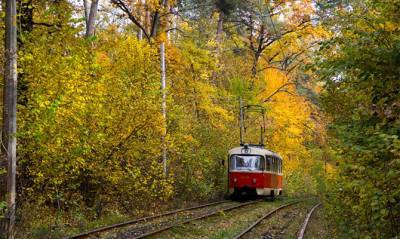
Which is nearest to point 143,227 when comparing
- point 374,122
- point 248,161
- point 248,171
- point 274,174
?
point 374,122

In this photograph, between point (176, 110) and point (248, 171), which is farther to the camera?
point (248, 171)

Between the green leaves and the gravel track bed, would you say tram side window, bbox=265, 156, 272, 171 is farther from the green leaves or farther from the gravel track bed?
the green leaves

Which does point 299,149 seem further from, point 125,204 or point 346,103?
point 346,103

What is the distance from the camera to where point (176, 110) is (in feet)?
62.3

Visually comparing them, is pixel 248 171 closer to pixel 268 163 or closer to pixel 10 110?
pixel 268 163

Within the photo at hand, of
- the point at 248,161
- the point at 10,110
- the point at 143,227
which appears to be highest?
the point at 10,110

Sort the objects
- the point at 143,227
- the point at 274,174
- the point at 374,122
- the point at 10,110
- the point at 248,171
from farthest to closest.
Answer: the point at 274,174 < the point at 248,171 < the point at 143,227 < the point at 10,110 < the point at 374,122

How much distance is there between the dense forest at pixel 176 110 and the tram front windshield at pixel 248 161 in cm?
96

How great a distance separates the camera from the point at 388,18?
25.5 feet

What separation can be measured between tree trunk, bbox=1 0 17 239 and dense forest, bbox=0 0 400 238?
0.80 ft

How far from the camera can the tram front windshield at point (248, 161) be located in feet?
84.1

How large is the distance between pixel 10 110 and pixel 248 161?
17.0 metres

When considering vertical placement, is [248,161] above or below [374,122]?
below

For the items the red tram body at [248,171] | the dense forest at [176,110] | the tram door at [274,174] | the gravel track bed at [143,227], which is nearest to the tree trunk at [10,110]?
the dense forest at [176,110]
